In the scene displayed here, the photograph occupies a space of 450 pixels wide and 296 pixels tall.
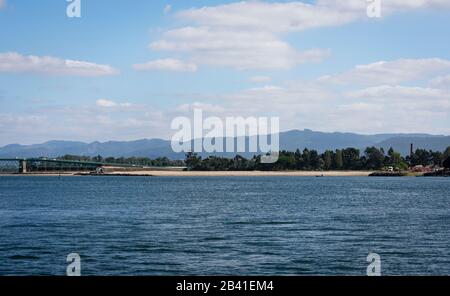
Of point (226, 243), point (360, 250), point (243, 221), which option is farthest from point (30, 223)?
point (360, 250)

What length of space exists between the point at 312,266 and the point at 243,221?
2967 centimetres

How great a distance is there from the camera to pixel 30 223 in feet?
217

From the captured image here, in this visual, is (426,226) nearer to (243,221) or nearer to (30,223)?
(243,221)
